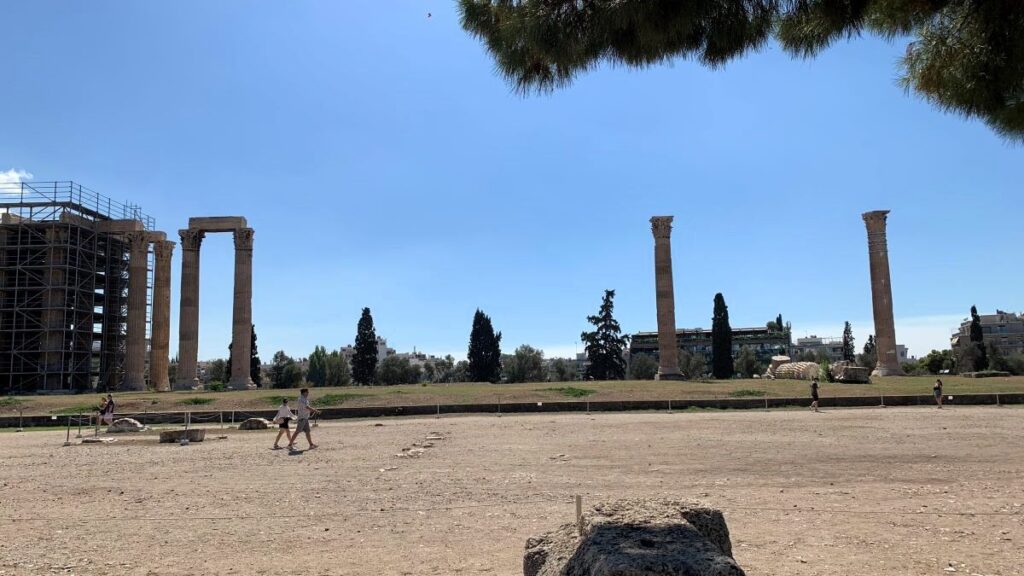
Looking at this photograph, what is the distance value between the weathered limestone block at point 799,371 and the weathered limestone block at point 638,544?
44608 mm

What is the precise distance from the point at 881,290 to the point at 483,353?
38557 millimetres

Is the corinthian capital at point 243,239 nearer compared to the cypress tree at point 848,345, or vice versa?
the corinthian capital at point 243,239

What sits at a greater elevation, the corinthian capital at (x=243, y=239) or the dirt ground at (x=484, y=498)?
the corinthian capital at (x=243, y=239)

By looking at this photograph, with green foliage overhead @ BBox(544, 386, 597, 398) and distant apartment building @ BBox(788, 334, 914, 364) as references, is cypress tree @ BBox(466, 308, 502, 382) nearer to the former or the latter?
green foliage overhead @ BBox(544, 386, 597, 398)

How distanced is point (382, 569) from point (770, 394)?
3061 cm

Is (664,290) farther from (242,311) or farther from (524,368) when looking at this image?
(524,368)

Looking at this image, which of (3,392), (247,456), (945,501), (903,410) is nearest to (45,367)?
(3,392)

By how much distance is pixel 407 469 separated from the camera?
44.9 ft

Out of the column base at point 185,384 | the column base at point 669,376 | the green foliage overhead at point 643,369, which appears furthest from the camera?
the green foliage overhead at point 643,369

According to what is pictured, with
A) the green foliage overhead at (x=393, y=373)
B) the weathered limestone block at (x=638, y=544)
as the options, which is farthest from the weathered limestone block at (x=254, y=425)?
Answer: the green foliage overhead at (x=393, y=373)

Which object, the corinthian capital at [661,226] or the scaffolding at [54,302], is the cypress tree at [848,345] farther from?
the scaffolding at [54,302]

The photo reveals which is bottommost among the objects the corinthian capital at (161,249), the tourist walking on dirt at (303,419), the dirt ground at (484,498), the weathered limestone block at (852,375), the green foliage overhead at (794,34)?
the dirt ground at (484,498)

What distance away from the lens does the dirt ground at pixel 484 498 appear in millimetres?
7270

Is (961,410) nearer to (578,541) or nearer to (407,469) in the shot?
(407,469)
